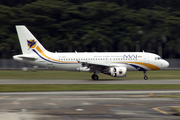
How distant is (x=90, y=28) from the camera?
221 feet

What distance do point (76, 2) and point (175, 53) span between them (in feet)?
96.1

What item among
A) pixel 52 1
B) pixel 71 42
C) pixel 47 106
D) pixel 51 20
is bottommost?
pixel 47 106

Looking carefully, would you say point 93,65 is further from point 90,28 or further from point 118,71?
point 90,28

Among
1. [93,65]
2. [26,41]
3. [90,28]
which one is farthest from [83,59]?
[90,28]

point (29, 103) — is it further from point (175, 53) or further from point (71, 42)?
point (175, 53)

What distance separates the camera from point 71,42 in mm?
65875

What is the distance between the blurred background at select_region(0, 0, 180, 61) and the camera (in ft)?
216

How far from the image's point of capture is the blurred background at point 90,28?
65.9 metres

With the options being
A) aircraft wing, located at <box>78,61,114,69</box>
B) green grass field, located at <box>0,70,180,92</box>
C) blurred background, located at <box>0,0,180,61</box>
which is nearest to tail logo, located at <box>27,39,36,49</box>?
green grass field, located at <box>0,70,180,92</box>

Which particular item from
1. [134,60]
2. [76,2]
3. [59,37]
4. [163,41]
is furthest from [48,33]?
[134,60]

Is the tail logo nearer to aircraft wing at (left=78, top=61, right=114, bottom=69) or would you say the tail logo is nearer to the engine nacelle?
aircraft wing at (left=78, top=61, right=114, bottom=69)

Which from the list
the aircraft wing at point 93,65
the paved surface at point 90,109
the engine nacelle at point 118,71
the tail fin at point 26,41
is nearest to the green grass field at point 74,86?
the aircraft wing at point 93,65

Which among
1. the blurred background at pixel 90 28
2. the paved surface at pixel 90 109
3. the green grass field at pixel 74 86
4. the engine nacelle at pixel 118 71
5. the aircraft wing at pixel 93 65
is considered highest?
the blurred background at pixel 90 28

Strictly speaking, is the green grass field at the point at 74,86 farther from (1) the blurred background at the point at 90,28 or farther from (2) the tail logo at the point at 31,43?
(1) the blurred background at the point at 90,28
